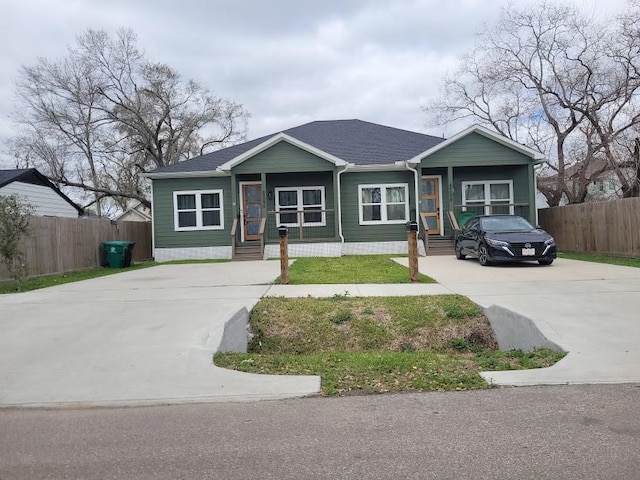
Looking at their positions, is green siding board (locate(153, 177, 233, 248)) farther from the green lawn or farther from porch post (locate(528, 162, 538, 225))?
the green lawn

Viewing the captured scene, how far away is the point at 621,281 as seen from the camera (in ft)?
33.6

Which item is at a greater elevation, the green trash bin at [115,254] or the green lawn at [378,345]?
the green trash bin at [115,254]

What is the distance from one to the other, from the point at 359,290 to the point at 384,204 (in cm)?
1150

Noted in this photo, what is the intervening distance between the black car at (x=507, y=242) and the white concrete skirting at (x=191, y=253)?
32.9ft

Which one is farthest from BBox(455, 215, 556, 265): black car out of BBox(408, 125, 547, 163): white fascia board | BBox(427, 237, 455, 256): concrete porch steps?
BBox(408, 125, 547, 163): white fascia board

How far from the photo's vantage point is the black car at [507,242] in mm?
13742

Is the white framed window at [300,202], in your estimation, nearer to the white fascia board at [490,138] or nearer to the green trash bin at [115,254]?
the white fascia board at [490,138]

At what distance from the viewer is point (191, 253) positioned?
2114 centimetres

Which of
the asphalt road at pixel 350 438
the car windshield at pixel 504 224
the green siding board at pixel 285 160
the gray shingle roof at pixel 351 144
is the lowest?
the asphalt road at pixel 350 438

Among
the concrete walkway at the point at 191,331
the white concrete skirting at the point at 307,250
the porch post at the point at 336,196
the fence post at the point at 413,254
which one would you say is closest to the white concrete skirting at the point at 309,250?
the white concrete skirting at the point at 307,250

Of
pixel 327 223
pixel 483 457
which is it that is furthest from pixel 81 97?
pixel 483 457

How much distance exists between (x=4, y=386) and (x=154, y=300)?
4237mm

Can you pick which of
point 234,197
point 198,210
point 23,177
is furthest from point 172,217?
point 23,177

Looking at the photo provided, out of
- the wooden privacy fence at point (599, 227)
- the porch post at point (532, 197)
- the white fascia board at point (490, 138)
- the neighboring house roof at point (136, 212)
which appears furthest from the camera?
the neighboring house roof at point (136, 212)
